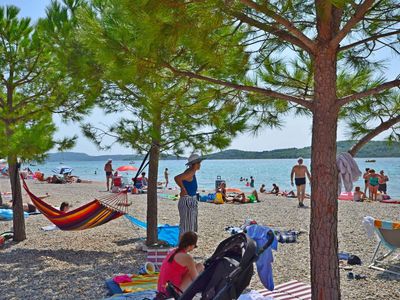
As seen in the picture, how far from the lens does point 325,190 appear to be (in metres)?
2.99

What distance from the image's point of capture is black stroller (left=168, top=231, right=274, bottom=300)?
7.57 ft

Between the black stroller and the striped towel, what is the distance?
1265mm

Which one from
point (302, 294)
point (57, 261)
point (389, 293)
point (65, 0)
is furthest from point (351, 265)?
point (65, 0)

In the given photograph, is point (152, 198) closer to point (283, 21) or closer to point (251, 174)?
point (283, 21)

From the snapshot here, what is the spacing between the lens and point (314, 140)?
3039 mm

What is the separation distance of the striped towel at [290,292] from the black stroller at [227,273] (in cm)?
127

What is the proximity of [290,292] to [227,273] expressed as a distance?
1724mm

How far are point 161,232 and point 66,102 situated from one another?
7.75 feet

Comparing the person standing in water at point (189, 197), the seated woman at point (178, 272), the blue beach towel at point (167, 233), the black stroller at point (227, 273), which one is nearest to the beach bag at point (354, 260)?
the person standing in water at point (189, 197)

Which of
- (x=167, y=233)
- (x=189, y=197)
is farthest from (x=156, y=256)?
(x=167, y=233)

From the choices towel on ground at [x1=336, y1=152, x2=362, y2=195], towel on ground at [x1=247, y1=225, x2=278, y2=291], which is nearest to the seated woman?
towel on ground at [x1=247, y1=225, x2=278, y2=291]

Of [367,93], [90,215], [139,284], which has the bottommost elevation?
[139,284]

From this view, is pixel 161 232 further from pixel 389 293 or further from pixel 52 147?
pixel 389 293

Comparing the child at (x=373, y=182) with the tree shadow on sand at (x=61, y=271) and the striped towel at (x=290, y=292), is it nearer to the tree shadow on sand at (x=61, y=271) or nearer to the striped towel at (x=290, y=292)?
the tree shadow on sand at (x=61, y=271)
